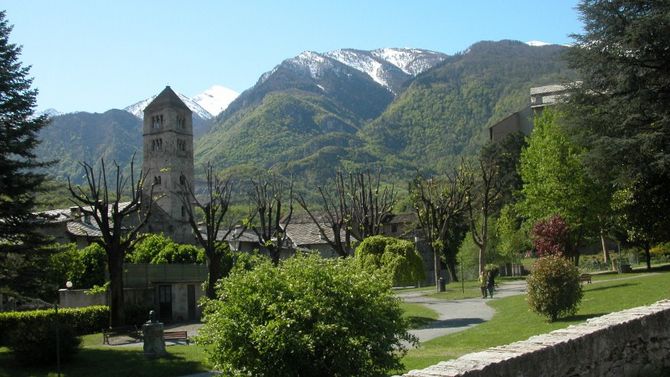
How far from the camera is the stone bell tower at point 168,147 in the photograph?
9138cm

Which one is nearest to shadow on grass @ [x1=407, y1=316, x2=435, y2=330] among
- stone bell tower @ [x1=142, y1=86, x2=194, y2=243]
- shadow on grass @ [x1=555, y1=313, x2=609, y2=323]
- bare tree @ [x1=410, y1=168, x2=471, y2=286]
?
shadow on grass @ [x1=555, y1=313, x2=609, y2=323]

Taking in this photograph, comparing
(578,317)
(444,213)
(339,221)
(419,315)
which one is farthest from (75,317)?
(444,213)

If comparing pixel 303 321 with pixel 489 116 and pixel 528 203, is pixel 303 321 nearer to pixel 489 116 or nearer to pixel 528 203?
pixel 528 203

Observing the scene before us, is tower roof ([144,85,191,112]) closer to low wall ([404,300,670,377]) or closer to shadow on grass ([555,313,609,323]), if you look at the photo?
shadow on grass ([555,313,609,323])

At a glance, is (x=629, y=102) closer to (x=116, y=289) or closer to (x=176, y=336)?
(x=176, y=336)

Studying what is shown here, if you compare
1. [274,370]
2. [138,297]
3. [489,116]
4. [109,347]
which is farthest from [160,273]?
[489,116]

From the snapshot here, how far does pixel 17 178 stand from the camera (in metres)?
22.2

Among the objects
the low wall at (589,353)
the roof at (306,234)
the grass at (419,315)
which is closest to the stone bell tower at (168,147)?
the roof at (306,234)

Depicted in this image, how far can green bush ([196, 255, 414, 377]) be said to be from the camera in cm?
1113

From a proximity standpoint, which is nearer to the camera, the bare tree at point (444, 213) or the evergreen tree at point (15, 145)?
the evergreen tree at point (15, 145)

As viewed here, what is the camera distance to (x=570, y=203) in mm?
42125

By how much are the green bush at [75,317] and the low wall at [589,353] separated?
79.3 ft

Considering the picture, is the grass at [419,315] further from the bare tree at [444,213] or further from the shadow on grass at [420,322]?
the bare tree at [444,213]

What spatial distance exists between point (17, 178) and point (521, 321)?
17.9m
